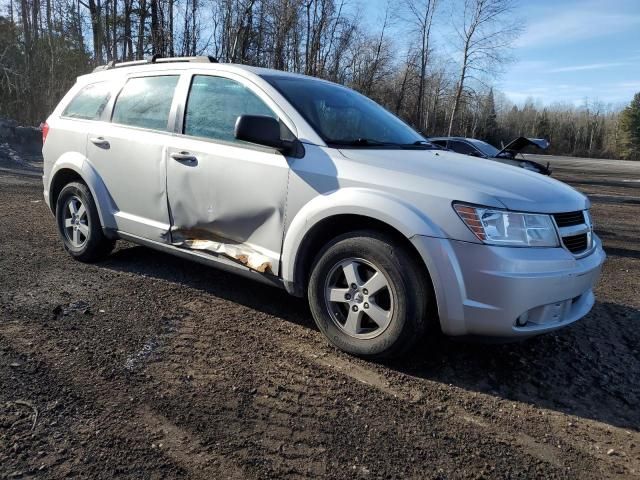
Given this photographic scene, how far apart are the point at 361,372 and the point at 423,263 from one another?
0.79 meters

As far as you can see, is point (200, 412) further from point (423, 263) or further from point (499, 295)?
point (499, 295)

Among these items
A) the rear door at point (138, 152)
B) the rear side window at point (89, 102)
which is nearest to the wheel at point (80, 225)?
the rear door at point (138, 152)

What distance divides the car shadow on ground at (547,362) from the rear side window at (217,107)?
1.40 meters

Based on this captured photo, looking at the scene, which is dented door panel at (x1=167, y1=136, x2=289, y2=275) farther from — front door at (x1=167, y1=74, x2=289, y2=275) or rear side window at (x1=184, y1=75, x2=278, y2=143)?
rear side window at (x1=184, y1=75, x2=278, y2=143)

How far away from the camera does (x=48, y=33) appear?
92.7ft

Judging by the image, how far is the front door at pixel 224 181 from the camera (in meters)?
3.59

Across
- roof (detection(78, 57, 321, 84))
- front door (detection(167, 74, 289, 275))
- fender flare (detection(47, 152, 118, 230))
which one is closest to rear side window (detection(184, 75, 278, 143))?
front door (detection(167, 74, 289, 275))

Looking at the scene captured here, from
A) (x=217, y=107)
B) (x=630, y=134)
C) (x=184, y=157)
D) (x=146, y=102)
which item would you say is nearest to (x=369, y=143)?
(x=217, y=107)

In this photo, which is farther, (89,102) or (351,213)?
(89,102)

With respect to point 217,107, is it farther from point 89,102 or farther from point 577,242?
point 577,242

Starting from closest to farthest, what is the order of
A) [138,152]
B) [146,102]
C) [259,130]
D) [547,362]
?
[259,130] → [547,362] → [138,152] → [146,102]

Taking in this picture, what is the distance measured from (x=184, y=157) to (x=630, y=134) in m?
79.1

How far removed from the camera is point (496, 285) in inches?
111

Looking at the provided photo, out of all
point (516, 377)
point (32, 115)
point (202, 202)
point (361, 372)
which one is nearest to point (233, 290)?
point (202, 202)
